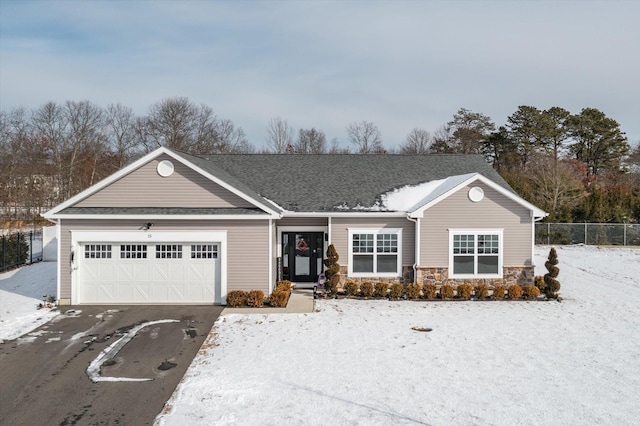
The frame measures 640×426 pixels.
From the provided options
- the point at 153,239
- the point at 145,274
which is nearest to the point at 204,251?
the point at 153,239

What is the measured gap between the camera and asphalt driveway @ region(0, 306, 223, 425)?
7238 mm

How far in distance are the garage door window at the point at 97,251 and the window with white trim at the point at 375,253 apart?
8.14m

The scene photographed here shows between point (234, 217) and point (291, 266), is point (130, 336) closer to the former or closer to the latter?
point (234, 217)

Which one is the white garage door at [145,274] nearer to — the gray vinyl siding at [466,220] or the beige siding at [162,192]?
the beige siding at [162,192]

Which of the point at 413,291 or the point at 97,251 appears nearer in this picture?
the point at 97,251

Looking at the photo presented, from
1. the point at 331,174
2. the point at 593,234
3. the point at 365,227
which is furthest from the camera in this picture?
the point at 593,234

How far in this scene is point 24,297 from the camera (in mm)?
15039

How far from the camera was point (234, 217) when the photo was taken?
14.0 metres

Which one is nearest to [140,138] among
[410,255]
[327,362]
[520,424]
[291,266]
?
[291,266]

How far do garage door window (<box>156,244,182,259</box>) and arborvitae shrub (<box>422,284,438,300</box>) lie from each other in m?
8.23

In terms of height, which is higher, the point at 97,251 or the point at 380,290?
the point at 97,251

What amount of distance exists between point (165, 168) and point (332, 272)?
6.51 meters

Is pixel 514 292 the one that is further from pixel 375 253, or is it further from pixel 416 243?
pixel 375 253

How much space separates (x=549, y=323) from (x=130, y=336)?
446 inches
